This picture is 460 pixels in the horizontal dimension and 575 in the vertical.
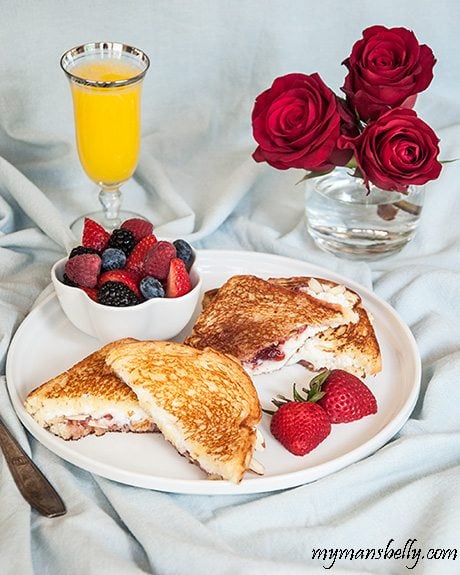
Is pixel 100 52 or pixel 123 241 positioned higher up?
pixel 100 52

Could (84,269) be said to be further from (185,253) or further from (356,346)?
(356,346)

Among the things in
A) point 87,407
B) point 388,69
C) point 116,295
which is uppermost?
point 388,69

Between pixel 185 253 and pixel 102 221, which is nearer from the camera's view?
pixel 185 253

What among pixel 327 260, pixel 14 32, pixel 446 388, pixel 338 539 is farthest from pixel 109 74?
pixel 338 539

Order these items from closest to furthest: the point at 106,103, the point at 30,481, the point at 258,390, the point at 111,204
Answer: the point at 30,481, the point at 258,390, the point at 106,103, the point at 111,204

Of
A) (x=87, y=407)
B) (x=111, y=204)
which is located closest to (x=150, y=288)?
(x=87, y=407)

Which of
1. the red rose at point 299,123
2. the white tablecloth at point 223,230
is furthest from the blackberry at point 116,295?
the red rose at point 299,123
